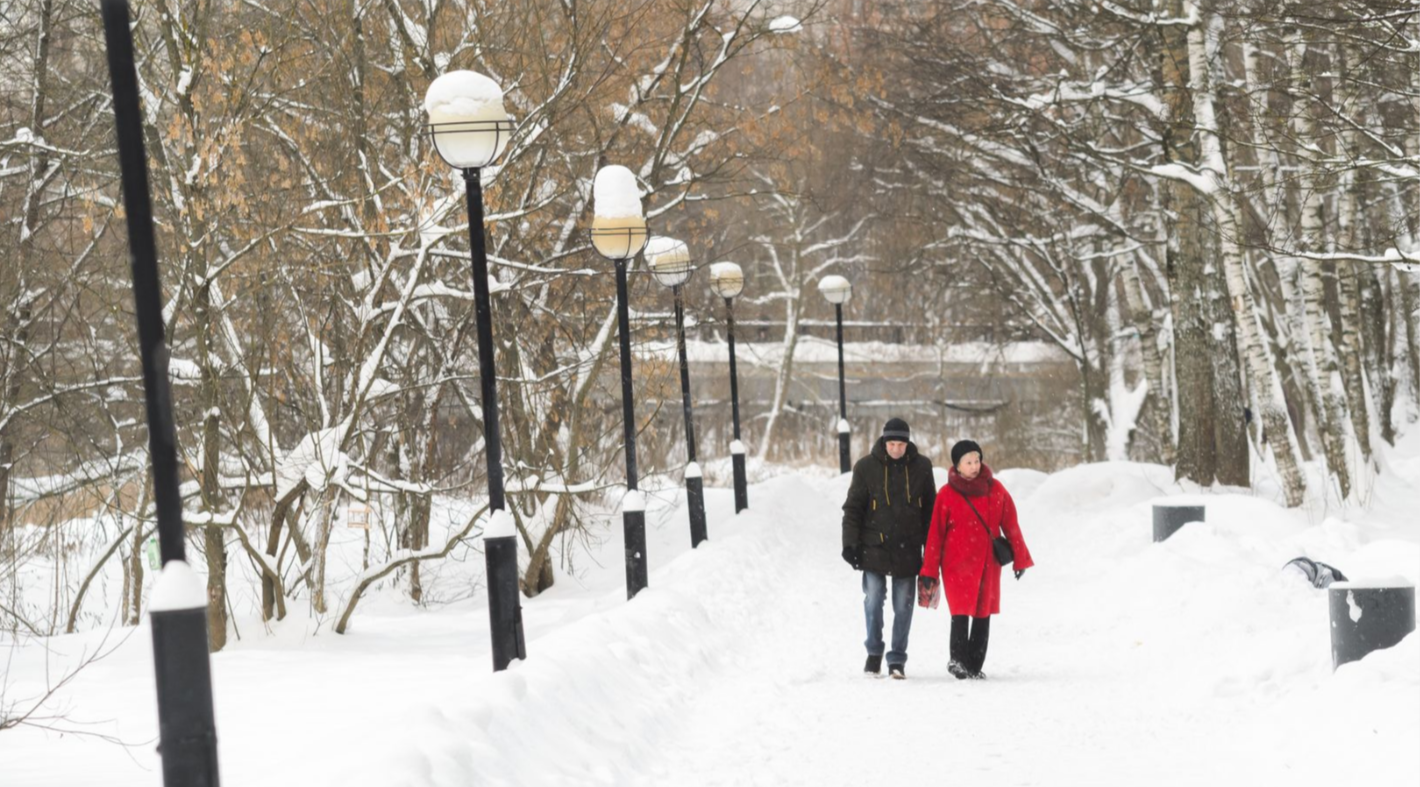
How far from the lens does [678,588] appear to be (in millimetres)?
12578

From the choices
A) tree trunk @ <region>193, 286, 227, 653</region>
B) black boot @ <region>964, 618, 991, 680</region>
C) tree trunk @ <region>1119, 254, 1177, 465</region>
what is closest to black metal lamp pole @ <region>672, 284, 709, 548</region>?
tree trunk @ <region>193, 286, 227, 653</region>

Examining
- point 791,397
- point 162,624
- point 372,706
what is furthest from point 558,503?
point 791,397

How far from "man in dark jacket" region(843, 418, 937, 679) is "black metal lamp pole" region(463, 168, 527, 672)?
249cm

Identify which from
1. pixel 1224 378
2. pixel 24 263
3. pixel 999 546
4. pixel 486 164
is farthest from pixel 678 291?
pixel 486 164

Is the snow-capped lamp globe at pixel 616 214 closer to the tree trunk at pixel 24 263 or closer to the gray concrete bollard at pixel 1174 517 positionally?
the gray concrete bollard at pixel 1174 517

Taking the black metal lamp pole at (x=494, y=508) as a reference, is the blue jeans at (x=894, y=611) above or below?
below

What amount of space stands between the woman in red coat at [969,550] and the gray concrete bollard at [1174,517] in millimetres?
5215

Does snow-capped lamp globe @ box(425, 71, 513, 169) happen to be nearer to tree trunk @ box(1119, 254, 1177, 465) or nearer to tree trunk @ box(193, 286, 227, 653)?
tree trunk @ box(193, 286, 227, 653)

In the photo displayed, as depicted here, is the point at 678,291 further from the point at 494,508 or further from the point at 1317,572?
the point at 494,508

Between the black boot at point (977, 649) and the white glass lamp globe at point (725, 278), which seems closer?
the black boot at point (977, 649)

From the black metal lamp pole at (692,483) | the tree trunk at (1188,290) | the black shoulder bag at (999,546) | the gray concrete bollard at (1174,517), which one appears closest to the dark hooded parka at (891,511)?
the black shoulder bag at (999,546)

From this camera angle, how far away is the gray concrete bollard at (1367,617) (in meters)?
7.75

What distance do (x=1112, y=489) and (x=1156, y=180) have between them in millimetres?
4690

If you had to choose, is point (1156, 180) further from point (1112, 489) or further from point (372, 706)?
point (372, 706)
